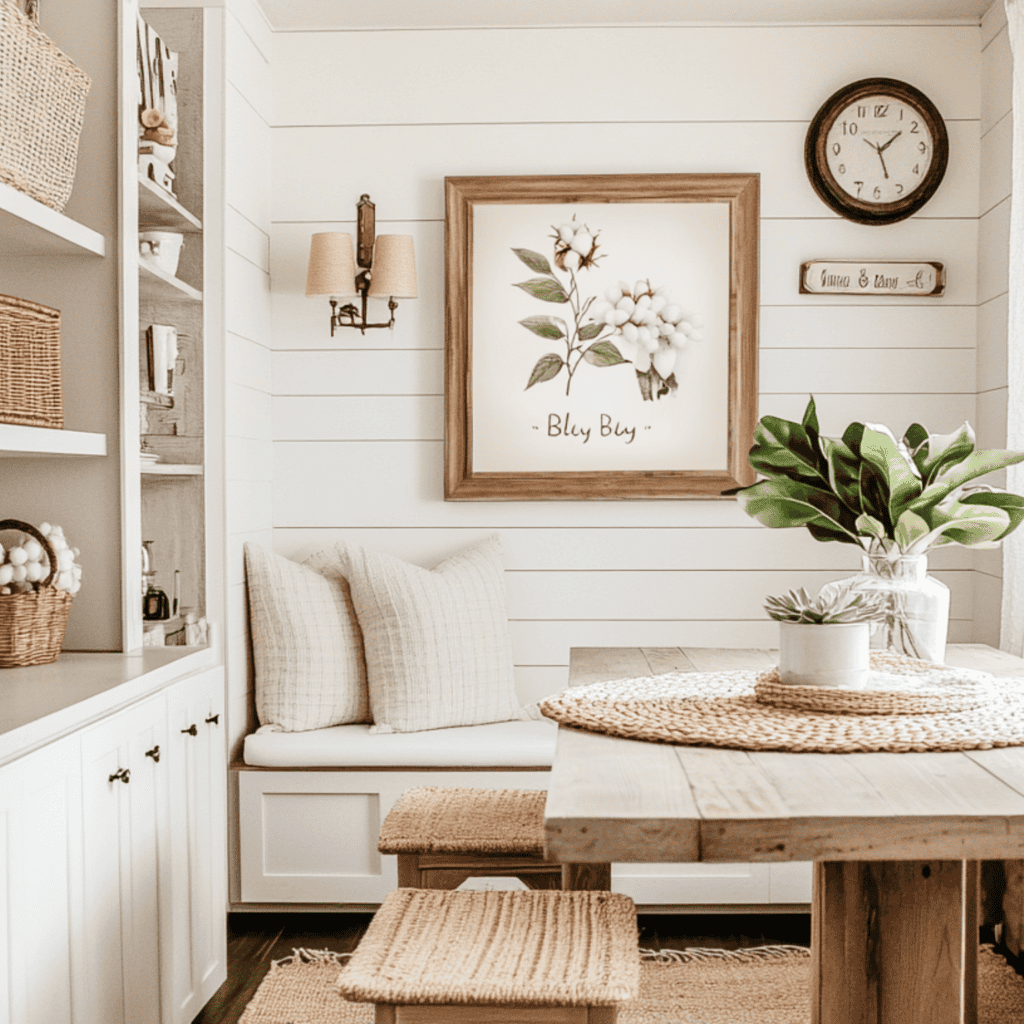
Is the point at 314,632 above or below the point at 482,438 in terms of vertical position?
below

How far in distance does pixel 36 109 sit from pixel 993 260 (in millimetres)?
2435

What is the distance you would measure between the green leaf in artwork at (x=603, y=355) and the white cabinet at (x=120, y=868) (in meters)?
1.43

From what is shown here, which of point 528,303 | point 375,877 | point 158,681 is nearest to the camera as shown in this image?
point 158,681

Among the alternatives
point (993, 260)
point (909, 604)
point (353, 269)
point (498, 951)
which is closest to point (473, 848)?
point (498, 951)

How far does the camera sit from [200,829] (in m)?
2.21

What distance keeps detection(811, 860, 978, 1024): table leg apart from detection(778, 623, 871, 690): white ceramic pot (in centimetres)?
33

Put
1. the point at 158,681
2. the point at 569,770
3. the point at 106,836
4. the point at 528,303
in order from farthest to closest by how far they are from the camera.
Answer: the point at 528,303
the point at 158,681
the point at 106,836
the point at 569,770

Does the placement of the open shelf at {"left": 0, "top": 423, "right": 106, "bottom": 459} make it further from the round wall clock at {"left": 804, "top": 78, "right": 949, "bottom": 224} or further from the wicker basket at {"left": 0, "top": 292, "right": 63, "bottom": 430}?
the round wall clock at {"left": 804, "top": 78, "right": 949, "bottom": 224}

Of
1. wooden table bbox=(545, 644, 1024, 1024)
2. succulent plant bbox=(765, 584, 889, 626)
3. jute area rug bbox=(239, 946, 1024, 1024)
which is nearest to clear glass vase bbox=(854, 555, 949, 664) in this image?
succulent plant bbox=(765, 584, 889, 626)

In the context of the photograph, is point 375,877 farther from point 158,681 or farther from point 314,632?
point 158,681

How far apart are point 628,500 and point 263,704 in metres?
1.18

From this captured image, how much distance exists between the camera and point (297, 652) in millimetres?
2889

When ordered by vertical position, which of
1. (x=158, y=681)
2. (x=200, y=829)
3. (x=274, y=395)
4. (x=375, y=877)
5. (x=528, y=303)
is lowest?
(x=375, y=877)

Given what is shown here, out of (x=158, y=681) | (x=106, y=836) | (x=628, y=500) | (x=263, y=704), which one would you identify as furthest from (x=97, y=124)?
(x=628, y=500)
